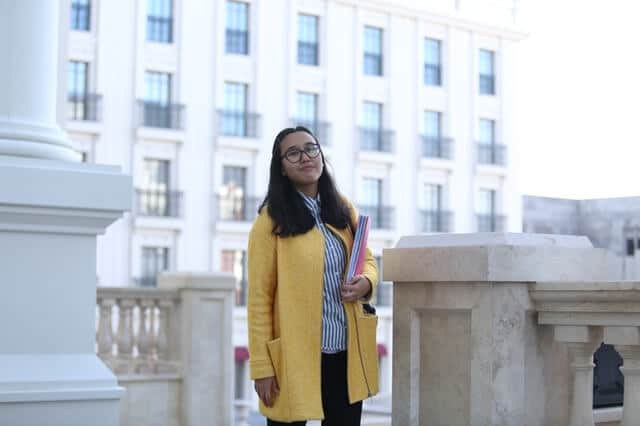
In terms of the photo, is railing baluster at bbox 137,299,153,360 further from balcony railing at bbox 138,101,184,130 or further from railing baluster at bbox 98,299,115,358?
balcony railing at bbox 138,101,184,130

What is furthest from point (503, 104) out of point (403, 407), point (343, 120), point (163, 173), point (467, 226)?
point (403, 407)

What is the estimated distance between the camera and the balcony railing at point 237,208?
3189 cm

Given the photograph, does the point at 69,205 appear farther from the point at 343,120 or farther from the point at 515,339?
the point at 343,120

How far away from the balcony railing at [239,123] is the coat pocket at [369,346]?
28.9m

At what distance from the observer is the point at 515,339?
3719 mm

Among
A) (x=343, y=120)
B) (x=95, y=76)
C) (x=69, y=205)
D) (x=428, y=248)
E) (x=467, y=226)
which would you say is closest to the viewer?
(x=69, y=205)

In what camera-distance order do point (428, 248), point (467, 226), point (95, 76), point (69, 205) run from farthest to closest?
point (467, 226) → point (95, 76) → point (428, 248) → point (69, 205)

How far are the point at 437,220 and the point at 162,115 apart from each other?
10.9 metres

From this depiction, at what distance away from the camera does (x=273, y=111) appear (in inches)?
1305

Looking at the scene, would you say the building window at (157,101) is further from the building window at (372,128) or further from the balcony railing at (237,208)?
the building window at (372,128)

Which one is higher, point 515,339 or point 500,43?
point 500,43

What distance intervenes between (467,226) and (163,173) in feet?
38.9

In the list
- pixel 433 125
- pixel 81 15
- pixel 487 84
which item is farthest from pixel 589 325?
pixel 487 84

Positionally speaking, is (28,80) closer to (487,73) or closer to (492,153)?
(492,153)
